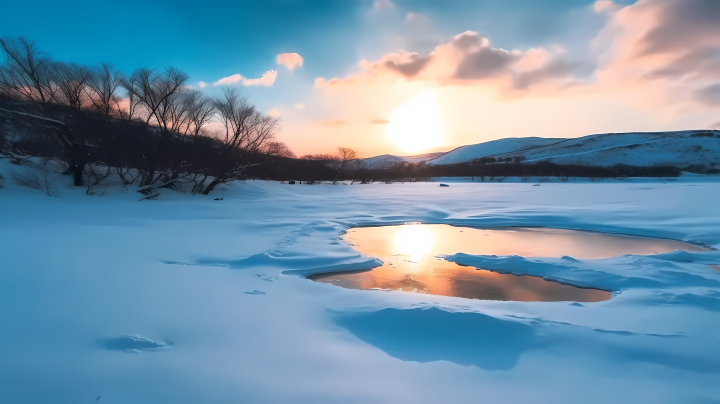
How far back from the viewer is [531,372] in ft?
9.10

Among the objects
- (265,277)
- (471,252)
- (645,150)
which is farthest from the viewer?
(645,150)

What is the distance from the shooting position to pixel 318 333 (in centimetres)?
343

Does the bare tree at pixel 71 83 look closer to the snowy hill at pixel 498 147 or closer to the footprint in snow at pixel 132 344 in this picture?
the footprint in snow at pixel 132 344

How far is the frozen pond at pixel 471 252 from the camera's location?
503 cm

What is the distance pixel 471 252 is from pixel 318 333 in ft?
15.8

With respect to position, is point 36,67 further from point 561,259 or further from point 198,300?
point 561,259

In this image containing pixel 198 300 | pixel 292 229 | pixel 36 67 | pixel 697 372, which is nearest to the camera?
pixel 697 372

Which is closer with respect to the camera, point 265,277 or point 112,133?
point 265,277

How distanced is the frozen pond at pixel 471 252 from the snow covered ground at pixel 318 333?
467 millimetres

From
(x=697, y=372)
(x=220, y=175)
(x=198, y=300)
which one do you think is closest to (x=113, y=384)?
(x=198, y=300)

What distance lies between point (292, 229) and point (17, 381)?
7.04 metres

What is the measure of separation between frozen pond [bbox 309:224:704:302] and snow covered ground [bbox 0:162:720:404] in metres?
0.47

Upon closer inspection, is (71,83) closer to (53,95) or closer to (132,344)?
(53,95)

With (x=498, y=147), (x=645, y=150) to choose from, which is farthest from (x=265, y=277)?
(x=498, y=147)
